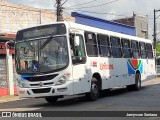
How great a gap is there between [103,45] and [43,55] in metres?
3.97

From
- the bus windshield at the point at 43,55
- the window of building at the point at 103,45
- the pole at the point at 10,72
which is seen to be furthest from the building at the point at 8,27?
the bus windshield at the point at 43,55

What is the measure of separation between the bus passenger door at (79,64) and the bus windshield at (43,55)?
405 millimetres

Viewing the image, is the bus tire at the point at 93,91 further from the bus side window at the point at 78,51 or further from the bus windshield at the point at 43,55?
the bus windshield at the point at 43,55

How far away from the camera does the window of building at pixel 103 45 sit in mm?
17539

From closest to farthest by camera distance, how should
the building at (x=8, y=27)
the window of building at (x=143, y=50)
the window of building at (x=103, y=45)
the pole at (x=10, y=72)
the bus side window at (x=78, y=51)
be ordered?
the bus side window at (x=78, y=51), the window of building at (x=103, y=45), the window of building at (x=143, y=50), the building at (x=8, y=27), the pole at (x=10, y=72)

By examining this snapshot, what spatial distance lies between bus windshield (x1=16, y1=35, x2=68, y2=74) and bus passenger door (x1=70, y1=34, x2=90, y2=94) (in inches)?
15.9

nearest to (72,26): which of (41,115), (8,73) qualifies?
(41,115)

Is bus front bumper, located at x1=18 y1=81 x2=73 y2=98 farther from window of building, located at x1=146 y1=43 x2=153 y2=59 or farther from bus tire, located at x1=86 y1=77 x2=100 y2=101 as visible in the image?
window of building, located at x1=146 y1=43 x2=153 y2=59

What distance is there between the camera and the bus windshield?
1452cm

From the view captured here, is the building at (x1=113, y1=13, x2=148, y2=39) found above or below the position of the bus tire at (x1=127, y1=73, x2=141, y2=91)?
above

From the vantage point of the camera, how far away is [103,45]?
17891 mm

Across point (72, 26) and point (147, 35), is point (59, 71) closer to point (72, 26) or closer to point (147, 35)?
point (72, 26)

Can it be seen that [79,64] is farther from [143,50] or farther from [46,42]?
[143,50]

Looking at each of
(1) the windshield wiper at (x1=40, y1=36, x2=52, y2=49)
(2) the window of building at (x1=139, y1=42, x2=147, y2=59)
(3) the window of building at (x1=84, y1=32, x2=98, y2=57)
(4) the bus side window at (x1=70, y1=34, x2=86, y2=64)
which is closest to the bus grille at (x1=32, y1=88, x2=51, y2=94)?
(4) the bus side window at (x1=70, y1=34, x2=86, y2=64)
